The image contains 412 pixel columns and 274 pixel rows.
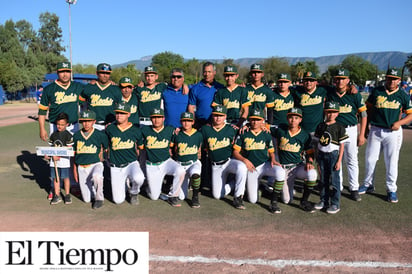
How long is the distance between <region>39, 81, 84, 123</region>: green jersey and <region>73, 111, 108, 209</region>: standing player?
510 millimetres

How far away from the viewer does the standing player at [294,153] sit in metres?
5.58

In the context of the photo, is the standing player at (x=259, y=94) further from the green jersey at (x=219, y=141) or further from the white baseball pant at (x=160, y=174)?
the white baseball pant at (x=160, y=174)

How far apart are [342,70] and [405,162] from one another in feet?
15.0

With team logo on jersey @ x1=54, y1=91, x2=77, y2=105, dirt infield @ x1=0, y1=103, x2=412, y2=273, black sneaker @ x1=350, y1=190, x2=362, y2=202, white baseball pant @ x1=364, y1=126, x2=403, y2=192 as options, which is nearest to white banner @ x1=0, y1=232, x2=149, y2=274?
dirt infield @ x1=0, y1=103, x2=412, y2=273

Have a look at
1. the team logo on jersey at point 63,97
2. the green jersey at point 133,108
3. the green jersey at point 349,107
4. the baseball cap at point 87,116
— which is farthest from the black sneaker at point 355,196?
the team logo on jersey at point 63,97

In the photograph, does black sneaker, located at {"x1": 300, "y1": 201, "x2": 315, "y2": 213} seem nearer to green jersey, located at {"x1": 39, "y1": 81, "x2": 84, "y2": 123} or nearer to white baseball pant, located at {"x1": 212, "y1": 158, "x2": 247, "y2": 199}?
white baseball pant, located at {"x1": 212, "y1": 158, "x2": 247, "y2": 199}

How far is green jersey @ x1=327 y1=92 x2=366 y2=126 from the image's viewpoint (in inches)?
231

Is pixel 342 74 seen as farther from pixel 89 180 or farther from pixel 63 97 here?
pixel 63 97

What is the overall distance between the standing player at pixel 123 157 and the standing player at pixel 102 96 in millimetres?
411

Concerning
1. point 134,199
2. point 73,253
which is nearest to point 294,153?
point 134,199

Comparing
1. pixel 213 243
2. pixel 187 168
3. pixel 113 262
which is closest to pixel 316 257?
pixel 213 243

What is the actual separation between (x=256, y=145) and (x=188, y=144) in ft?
3.89

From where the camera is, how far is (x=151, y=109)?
652 centimetres

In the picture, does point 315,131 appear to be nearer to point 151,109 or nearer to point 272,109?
point 272,109
